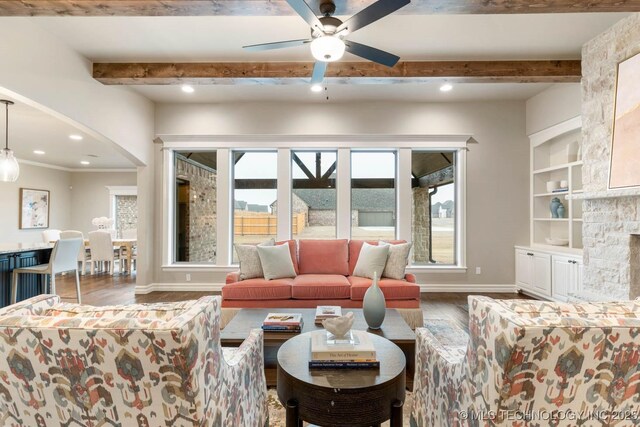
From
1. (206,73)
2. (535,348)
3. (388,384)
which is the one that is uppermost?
(206,73)

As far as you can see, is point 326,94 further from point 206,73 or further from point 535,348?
point 535,348

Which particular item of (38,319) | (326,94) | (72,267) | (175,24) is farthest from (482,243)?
(72,267)

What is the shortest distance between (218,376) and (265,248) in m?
2.54

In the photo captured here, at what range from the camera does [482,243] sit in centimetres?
504

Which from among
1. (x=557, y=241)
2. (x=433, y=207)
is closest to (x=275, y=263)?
(x=433, y=207)

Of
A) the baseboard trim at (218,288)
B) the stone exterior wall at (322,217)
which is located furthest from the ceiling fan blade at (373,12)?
the baseboard trim at (218,288)

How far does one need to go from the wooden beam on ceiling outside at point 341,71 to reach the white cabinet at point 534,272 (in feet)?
7.86

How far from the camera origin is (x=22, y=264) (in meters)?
3.84

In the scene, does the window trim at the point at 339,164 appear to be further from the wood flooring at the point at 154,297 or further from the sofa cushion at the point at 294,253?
the sofa cushion at the point at 294,253

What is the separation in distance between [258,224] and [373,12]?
3.83 metres

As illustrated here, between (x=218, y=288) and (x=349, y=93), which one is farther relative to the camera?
(x=218, y=288)

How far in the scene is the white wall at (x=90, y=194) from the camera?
880 centimetres

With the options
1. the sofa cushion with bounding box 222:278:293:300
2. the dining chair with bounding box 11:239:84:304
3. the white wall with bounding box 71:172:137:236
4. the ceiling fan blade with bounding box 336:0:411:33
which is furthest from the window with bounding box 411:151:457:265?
the white wall with bounding box 71:172:137:236

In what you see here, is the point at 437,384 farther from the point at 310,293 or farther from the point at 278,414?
the point at 310,293
